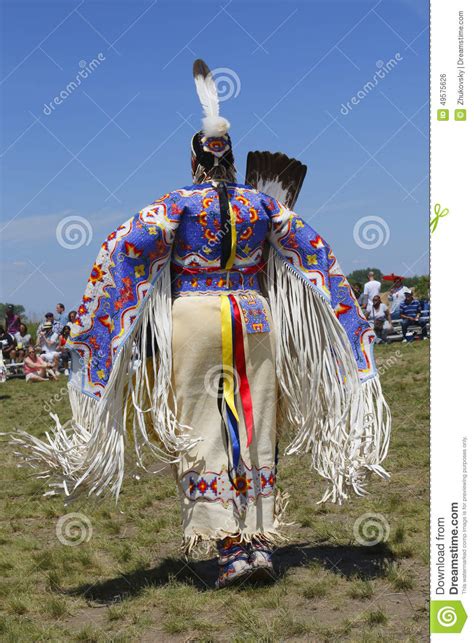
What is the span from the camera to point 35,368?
14.0 metres

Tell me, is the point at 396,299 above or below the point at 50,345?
above

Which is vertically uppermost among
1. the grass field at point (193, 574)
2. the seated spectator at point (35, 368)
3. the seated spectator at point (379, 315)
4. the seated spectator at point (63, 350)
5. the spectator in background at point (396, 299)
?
the spectator in background at point (396, 299)

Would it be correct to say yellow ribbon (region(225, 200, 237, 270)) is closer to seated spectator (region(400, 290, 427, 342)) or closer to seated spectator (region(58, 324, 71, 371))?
seated spectator (region(58, 324, 71, 371))

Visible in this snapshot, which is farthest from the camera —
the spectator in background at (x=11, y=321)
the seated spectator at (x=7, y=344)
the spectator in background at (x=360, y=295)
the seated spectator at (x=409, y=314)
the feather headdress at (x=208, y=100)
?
the spectator in background at (x=11, y=321)

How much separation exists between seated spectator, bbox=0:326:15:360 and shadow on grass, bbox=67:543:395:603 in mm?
11782

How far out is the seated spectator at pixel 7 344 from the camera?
1548 centimetres

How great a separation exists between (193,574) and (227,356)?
102 centimetres

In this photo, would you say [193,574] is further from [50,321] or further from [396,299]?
[50,321]

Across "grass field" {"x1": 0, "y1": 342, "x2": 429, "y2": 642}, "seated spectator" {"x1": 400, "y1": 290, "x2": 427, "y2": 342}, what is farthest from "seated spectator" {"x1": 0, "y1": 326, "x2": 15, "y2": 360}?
"grass field" {"x1": 0, "y1": 342, "x2": 429, "y2": 642}

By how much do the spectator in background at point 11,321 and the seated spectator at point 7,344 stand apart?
20 cm

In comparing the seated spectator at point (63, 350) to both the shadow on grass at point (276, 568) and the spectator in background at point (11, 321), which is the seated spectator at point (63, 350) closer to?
the spectator in background at point (11, 321)

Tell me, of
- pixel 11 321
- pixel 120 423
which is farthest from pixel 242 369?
pixel 11 321
